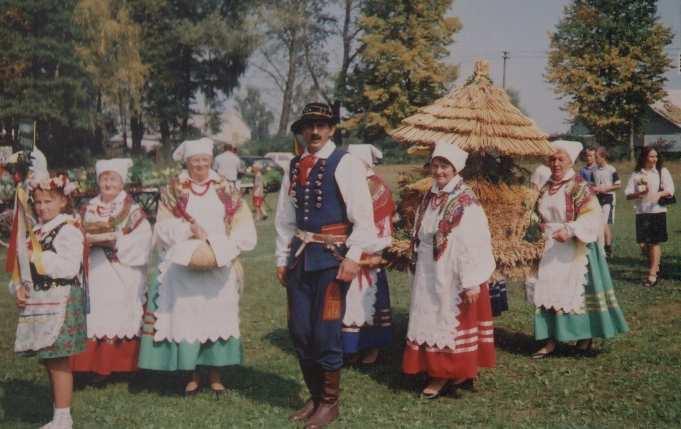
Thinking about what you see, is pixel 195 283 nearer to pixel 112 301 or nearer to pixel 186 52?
pixel 112 301

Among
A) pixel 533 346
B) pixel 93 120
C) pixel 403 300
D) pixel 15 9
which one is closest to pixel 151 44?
pixel 93 120

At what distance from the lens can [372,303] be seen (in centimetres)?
657

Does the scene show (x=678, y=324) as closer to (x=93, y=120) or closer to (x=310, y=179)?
(x=310, y=179)

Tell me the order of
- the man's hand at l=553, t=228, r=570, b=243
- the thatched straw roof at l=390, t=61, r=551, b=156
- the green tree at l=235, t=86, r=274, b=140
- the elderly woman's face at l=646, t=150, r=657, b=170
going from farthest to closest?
1. the green tree at l=235, t=86, r=274, b=140
2. the elderly woman's face at l=646, t=150, r=657, b=170
3. the thatched straw roof at l=390, t=61, r=551, b=156
4. the man's hand at l=553, t=228, r=570, b=243

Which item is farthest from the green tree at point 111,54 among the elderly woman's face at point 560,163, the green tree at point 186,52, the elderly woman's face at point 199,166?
the elderly woman's face at point 560,163

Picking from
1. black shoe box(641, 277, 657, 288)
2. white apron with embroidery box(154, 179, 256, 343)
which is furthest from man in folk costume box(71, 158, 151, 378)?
black shoe box(641, 277, 657, 288)

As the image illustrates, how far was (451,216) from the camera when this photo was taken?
535 centimetres

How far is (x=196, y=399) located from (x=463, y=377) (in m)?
2.07

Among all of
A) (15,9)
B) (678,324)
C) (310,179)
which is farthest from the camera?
(15,9)

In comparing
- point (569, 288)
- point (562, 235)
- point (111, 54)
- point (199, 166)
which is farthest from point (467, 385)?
point (111, 54)

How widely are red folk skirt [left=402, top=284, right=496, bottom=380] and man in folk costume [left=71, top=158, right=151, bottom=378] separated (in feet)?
7.53

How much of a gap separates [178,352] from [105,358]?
0.77 meters

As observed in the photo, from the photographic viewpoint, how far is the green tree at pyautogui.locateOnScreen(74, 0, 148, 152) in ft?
98.1

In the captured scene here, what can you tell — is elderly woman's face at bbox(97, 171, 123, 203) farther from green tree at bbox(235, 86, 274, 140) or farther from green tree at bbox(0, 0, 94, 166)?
green tree at bbox(235, 86, 274, 140)
